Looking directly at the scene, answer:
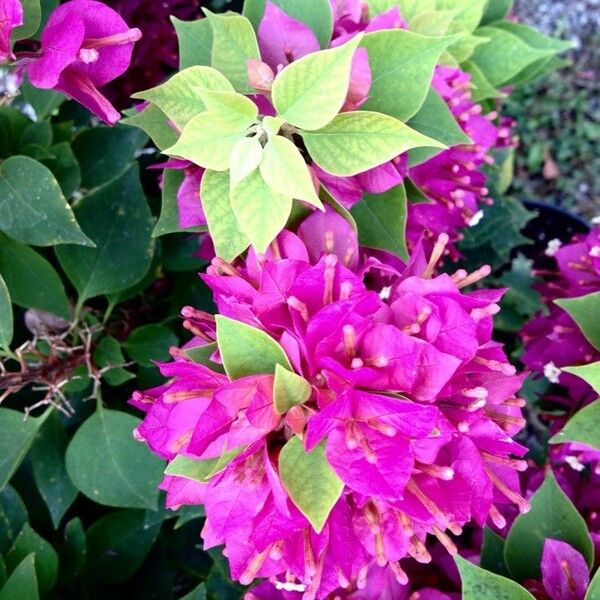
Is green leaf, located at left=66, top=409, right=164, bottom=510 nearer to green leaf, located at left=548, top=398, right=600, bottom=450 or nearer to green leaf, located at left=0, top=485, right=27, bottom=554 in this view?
green leaf, located at left=0, top=485, right=27, bottom=554

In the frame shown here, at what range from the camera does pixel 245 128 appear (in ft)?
1.65

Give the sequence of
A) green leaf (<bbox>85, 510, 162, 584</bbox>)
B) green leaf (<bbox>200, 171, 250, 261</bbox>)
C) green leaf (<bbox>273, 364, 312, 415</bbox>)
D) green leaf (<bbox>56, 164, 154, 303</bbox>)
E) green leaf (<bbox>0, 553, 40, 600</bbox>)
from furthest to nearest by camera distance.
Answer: green leaf (<bbox>85, 510, 162, 584</bbox>) < green leaf (<bbox>56, 164, 154, 303</bbox>) < green leaf (<bbox>0, 553, 40, 600</bbox>) < green leaf (<bbox>200, 171, 250, 261</bbox>) < green leaf (<bbox>273, 364, 312, 415</bbox>)

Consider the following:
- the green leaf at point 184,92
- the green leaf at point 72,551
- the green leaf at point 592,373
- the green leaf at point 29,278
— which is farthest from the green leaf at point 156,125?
the green leaf at point 72,551

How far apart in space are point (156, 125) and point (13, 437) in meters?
0.35

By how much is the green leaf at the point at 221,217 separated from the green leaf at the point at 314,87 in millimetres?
73

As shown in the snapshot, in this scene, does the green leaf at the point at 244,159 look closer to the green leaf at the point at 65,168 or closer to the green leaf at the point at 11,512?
the green leaf at the point at 65,168

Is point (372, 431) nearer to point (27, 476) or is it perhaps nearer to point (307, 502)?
point (307, 502)

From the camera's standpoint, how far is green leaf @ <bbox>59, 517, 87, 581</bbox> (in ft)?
2.59

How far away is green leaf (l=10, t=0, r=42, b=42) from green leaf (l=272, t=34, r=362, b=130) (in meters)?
0.20

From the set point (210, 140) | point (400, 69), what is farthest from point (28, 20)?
point (400, 69)

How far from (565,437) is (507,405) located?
78 mm

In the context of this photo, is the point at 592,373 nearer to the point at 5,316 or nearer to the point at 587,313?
the point at 587,313

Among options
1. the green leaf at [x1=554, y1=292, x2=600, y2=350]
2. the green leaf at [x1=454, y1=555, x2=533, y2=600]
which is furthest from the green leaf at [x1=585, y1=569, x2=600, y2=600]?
the green leaf at [x1=554, y1=292, x2=600, y2=350]

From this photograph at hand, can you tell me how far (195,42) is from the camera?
23.1 inches
